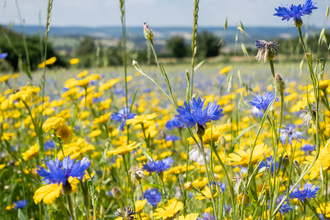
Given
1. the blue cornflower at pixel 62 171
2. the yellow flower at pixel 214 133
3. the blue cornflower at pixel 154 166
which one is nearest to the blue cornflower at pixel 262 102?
the yellow flower at pixel 214 133

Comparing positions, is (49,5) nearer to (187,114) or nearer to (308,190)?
(187,114)

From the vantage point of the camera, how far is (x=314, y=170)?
2.58 ft

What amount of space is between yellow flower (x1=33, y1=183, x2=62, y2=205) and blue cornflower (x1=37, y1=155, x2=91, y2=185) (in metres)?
0.03

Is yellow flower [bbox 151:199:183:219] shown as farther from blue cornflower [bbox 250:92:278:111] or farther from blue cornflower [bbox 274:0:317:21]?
blue cornflower [bbox 274:0:317:21]

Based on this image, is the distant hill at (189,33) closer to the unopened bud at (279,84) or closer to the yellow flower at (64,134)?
the unopened bud at (279,84)

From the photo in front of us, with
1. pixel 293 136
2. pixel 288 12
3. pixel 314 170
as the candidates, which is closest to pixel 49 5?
pixel 288 12

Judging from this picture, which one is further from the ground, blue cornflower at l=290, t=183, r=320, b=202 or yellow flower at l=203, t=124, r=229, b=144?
yellow flower at l=203, t=124, r=229, b=144

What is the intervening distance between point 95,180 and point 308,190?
1464 millimetres

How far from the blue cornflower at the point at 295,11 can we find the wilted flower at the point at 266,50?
0.07m

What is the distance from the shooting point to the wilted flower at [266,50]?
0.64m

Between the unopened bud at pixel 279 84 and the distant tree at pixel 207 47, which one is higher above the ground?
the distant tree at pixel 207 47

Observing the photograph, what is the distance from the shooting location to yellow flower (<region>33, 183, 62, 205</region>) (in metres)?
0.62

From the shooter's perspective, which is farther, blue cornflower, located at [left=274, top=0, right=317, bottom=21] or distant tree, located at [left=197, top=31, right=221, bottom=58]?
distant tree, located at [left=197, top=31, right=221, bottom=58]

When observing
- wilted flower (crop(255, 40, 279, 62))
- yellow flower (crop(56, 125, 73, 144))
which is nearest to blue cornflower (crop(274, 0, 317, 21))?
wilted flower (crop(255, 40, 279, 62))
